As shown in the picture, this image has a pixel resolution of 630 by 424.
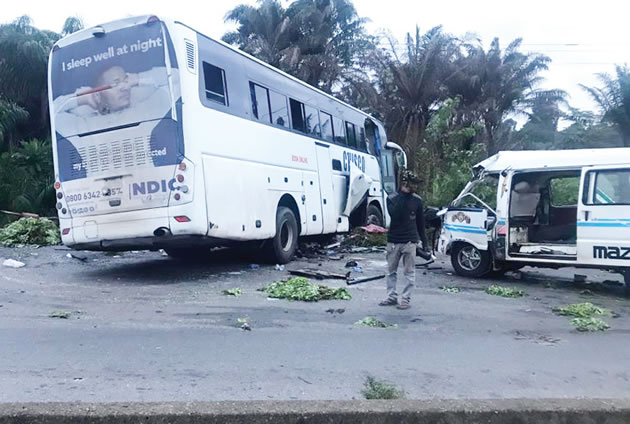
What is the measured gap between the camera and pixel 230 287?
9000mm

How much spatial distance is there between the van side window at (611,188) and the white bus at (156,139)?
17.9 ft

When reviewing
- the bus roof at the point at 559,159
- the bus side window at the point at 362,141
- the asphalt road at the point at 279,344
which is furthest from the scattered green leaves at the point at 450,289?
the bus side window at the point at 362,141

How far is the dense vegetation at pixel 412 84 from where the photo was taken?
24609 mm

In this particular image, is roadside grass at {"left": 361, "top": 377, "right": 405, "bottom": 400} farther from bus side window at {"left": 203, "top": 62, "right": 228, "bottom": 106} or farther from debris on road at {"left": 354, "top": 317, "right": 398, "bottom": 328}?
bus side window at {"left": 203, "top": 62, "right": 228, "bottom": 106}

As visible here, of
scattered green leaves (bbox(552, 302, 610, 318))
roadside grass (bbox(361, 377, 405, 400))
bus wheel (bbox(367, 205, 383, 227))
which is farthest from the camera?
bus wheel (bbox(367, 205, 383, 227))

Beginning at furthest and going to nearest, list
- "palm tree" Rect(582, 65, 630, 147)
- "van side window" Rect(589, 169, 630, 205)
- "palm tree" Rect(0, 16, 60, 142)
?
"palm tree" Rect(582, 65, 630, 147) < "palm tree" Rect(0, 16, 60, 142) < "van side window" Rect(589, 169, 630, 205)

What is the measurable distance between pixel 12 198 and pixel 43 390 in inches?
632

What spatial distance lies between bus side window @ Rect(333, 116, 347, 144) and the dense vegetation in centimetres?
716

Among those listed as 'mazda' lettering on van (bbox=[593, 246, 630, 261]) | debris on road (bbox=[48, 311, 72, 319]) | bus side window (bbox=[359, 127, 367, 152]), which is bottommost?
debris on road (bbox=[48, 311, 72, 319])

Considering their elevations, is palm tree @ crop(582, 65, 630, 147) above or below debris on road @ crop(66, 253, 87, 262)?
above

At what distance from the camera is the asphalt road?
15.1 ft

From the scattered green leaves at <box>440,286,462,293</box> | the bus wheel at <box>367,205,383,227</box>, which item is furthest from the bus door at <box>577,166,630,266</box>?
the bus wheel at <box>367,205,383,227</box>

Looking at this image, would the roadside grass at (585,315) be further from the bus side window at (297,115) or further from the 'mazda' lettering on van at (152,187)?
the bus side window at (297,115)

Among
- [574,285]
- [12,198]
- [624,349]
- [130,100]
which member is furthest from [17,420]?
[12,198]
